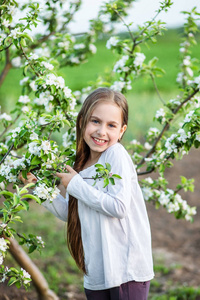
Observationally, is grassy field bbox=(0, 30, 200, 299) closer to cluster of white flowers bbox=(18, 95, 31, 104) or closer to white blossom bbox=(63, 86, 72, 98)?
white blossom bbox=(63, 86, 72, 98)

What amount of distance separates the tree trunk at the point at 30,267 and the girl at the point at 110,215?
85cm

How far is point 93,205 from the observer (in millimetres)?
1828

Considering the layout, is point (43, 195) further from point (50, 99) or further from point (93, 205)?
point (50, 99)

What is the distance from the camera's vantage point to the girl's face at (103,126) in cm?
195

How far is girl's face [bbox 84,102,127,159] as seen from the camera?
195 centimetres

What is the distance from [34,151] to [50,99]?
1.43 feet

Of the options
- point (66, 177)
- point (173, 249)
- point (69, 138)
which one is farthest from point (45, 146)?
point (173, 249)

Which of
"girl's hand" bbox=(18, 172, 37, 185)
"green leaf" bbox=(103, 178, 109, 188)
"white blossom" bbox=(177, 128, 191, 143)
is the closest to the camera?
"green leaf" bbox=(103, 178, 109, 188)

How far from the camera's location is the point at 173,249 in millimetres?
4520

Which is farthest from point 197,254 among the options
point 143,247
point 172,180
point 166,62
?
point 166,62

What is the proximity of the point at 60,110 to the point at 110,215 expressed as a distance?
2.50 ft

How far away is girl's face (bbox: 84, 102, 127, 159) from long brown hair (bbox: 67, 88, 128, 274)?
1.1 inches

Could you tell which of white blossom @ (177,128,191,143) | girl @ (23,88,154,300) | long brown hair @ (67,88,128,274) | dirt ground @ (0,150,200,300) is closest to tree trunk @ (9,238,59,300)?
dirt ground @ (0,150,200,300)

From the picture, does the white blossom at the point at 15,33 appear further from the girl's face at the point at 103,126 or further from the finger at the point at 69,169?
the finger at the point at 69,169
